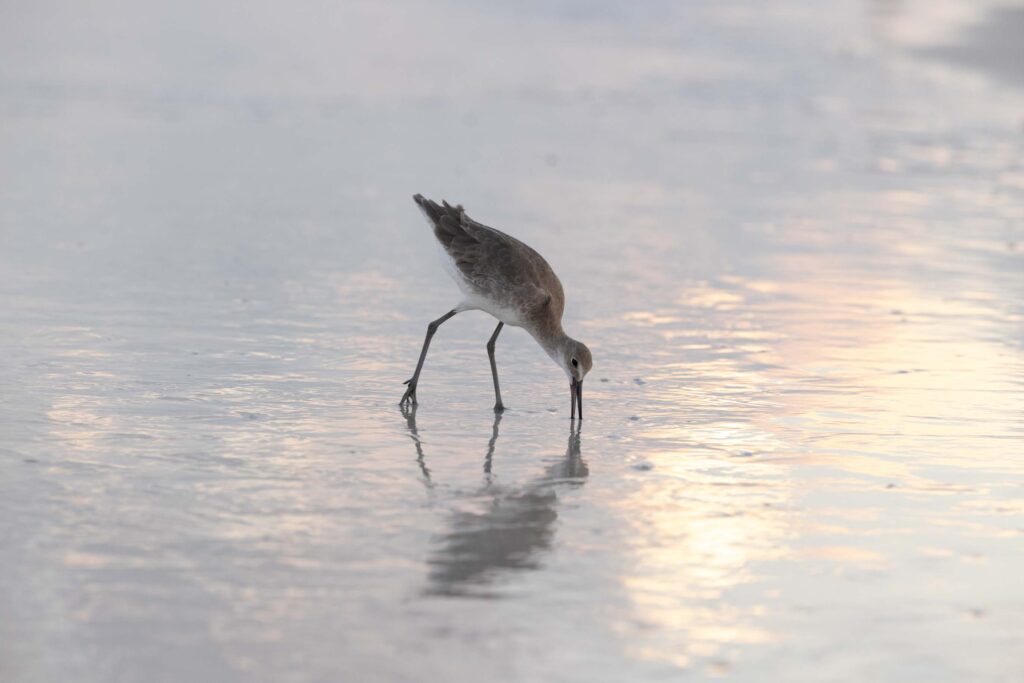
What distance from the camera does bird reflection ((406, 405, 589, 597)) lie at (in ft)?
14.5

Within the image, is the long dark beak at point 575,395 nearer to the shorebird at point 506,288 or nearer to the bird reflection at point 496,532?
the shorebird at point 506,288

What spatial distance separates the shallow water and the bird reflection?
0.07 feet

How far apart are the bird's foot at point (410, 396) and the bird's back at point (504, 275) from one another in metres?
0.59

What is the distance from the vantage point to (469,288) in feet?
23.2

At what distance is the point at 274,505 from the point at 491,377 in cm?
244

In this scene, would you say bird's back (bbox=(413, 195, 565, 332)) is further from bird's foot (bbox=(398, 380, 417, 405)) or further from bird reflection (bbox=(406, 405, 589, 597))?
bird reflection (bbox=(406, 405, 589, 597))

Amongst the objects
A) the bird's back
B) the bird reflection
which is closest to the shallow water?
the bird reflection

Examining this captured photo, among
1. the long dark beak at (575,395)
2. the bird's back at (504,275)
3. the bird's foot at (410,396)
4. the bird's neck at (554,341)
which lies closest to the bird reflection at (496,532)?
the long dark beak at (575,395)

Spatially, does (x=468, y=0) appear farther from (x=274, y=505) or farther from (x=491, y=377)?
(x=274, y=505)

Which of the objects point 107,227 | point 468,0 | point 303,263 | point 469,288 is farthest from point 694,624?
point 468,0

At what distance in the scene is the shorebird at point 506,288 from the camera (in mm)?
6816

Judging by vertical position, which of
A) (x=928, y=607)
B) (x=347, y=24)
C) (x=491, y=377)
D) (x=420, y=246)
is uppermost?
(x=347, y=24)

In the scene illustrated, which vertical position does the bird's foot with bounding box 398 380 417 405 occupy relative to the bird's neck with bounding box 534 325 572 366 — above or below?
below

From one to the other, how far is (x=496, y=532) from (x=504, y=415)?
169 cm
